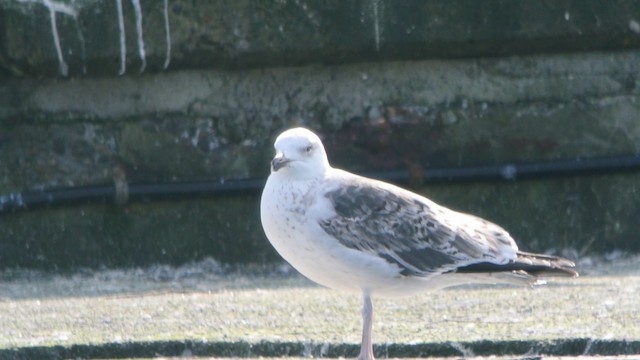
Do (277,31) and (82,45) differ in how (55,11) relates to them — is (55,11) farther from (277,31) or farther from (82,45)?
(277,31)

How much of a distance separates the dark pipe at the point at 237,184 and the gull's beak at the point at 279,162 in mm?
1230

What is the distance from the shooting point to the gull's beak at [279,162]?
420cm

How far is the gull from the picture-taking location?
4.13 meters

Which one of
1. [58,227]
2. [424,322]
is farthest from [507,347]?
[58,227]

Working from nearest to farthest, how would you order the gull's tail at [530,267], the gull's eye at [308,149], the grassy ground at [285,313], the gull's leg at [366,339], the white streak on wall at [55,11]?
the gull's leg at [366,339] < the grassy ground at [285,313] < the gull's tail at [530,267] < the gull's eye at [308,149] < the white streak on wall at [55,11]

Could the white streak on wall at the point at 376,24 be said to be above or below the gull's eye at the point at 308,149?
above

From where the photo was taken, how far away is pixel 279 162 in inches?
166

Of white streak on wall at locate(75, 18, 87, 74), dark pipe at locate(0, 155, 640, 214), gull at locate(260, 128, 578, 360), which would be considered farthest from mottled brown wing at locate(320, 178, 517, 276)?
white streak on wall at locate(75, 18, 87, 74)

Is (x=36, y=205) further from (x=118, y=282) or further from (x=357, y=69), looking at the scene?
(x=357, y=69)

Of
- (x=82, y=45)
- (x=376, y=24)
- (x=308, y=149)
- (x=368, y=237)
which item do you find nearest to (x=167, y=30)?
(x=82, y=45)

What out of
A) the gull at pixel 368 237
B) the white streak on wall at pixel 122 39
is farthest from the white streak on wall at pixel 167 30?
the gull at pixel 368 237

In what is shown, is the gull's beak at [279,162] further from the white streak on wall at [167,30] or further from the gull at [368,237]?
the white streak on wall at [167,30]

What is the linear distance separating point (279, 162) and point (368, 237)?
34 cm

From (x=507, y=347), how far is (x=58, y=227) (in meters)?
2.16
